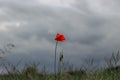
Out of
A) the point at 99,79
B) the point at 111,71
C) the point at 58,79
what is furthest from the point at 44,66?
the point at 111,71

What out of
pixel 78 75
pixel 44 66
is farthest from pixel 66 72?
pixel 44 66

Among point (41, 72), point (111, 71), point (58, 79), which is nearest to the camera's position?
point (58, 79)

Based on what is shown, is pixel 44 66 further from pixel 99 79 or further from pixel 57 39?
pixel 99 79

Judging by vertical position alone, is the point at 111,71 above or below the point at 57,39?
below

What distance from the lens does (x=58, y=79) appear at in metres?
6.35

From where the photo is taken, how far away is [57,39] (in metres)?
7.13

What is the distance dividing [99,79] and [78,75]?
769 mm

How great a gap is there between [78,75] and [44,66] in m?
1.04

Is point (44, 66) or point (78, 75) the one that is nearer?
point (44, 66)

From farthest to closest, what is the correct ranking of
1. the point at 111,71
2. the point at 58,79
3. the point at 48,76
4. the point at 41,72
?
the point at 111,71
the point at 41,72
the point at 48,76
the point at 58,79

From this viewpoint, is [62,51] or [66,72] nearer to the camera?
[62,51]

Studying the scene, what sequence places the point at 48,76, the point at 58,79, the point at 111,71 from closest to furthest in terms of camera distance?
the point at 58,79
the point at 48,76
the point at 111,71

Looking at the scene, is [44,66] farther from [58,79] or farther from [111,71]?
[111,71]

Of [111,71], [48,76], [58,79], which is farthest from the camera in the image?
[111,71]
